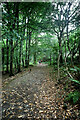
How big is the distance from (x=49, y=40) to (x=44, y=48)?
7.54 ft

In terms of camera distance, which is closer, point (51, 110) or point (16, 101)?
point (51, 110)

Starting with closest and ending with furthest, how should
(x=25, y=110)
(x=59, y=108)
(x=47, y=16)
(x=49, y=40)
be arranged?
(x=25, y=110) → (x=59, y=108) → (x=47, y=16) → (x=49, y=40)

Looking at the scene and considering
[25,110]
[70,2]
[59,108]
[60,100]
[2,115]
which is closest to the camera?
[2,115]

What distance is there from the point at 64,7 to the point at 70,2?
0.58 m

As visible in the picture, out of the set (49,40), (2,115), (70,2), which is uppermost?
(70,2)

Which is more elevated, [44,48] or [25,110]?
[44,48]

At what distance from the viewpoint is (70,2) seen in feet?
19.4

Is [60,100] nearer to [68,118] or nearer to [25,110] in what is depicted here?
[68,118]

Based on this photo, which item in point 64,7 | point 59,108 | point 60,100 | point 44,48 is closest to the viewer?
point 59,108

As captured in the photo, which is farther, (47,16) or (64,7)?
(47,16)

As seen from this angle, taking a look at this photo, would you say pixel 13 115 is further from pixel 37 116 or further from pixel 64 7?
pixel 64 7

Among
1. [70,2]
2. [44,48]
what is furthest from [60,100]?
[44,48]

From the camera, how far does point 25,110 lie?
10.7ft

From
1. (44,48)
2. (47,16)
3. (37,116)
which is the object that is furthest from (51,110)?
(44,48)
